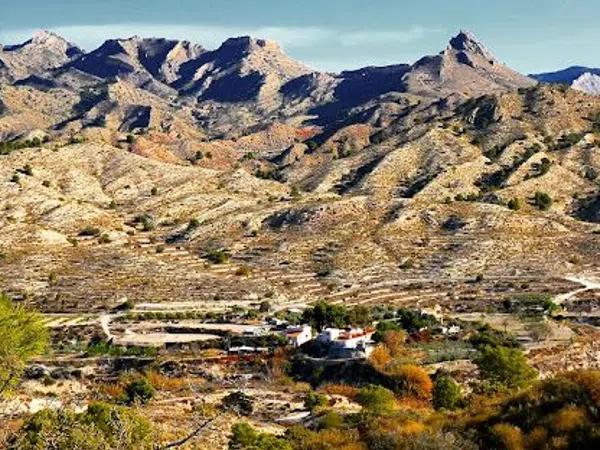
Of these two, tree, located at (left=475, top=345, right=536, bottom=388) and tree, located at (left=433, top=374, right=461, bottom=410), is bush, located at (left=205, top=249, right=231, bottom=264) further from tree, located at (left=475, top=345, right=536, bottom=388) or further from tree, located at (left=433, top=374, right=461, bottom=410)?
tree, located at (left=433, top=374, right=461, bottom=410)

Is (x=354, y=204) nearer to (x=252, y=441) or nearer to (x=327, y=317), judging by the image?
(x=327, y=317)

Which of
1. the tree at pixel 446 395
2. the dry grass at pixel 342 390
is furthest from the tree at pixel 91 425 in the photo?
the dry grass at pixel 342 390

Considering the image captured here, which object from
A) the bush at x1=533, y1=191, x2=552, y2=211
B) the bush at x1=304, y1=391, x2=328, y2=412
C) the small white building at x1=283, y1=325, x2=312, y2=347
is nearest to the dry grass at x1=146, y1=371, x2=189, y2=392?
the bush at x1=304, y1=391, x2=328, y2=412

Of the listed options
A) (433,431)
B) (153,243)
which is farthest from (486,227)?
(433,431)

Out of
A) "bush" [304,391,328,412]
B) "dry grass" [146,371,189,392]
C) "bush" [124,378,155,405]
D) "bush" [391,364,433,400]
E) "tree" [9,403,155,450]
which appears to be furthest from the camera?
"dry grass" [146,371,189,392]

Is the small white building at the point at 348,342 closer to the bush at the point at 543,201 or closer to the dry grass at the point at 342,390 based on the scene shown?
the dry grass at the point at 342,390

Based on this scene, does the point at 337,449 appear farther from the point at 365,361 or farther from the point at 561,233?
the point at 561,233
